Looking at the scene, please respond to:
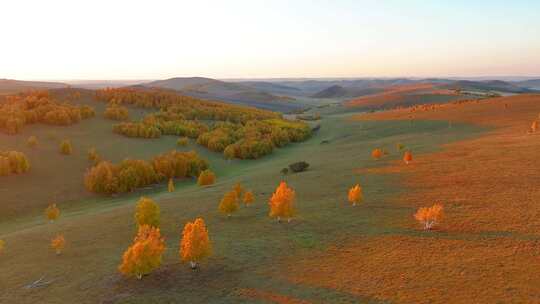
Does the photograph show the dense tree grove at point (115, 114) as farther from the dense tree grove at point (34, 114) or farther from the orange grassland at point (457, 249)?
the orange grassland at point (457, 249)

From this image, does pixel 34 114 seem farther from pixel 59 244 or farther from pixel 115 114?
pixel 59 244

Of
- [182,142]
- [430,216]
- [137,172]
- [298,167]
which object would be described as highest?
[430,216]

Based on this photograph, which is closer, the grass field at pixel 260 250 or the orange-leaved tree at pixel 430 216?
the grass field at pixel 260 250

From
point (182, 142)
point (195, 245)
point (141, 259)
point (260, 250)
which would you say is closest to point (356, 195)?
point (260, 250)

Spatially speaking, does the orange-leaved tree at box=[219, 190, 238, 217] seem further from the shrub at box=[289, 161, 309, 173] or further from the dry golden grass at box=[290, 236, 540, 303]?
the shrub at box=[289, 161, 309, 173]

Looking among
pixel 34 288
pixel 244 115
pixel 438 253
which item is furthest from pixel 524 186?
pixel 244 115

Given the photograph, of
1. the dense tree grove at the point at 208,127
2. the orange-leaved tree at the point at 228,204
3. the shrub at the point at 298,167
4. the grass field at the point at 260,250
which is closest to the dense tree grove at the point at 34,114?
the dense tree grove at the point at 208,127
